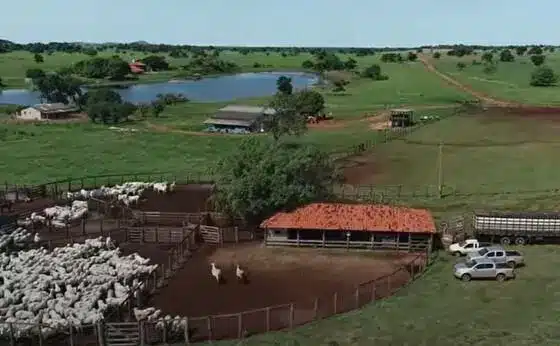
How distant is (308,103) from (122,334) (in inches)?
2908

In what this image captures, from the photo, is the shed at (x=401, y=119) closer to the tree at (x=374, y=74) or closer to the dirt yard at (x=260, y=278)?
the dirt yard at (x=260, y=278)

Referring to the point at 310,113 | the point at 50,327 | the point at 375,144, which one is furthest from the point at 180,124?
the point at 50,327

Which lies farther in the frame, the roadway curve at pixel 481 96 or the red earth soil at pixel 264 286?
the roadway curve at pixel 481 96

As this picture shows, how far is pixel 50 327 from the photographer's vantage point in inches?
1183

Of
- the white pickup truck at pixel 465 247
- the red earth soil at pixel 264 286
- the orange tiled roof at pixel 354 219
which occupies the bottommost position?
the red earth soil at pixel 264 286

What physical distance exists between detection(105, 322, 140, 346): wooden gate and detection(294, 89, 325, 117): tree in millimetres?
68113

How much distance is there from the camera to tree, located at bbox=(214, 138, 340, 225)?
1817 inches

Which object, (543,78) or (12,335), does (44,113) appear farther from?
(543,78)

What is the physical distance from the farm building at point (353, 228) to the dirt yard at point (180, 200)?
37.0ft

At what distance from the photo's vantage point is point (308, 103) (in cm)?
10056

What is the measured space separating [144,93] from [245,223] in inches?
4960

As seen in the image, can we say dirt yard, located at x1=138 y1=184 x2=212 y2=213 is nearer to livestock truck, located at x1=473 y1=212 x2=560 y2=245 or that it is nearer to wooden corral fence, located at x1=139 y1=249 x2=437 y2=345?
wooden corral fence, located at x1=139 y1=249 x2=437 y2=345

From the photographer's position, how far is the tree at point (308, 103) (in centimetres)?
9794

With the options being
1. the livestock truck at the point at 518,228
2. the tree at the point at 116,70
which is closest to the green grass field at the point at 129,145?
the livestock truck at the point at 518,228
